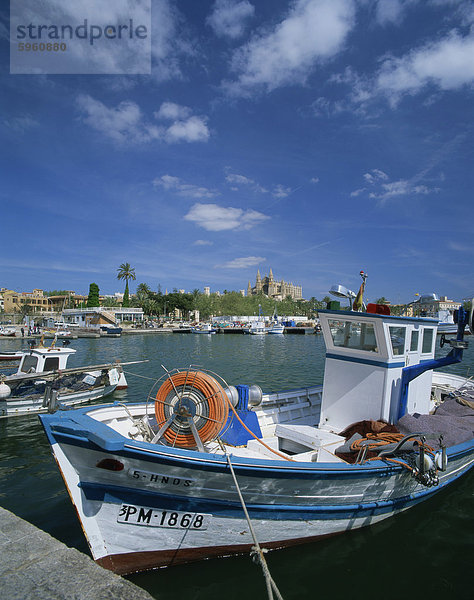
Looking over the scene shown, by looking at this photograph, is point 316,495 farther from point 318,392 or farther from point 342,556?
point 318,392

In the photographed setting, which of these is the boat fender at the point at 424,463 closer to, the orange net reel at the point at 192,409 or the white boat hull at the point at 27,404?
the orange net reel at the point at 192,409

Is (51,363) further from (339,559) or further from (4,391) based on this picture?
(339,559)

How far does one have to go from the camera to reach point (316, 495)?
18.9ft

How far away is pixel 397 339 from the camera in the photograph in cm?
794

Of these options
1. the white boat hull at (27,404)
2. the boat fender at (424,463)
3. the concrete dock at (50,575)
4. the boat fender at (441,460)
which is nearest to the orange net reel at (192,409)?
the concrete dock at (50,575)

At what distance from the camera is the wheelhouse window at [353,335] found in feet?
26.4

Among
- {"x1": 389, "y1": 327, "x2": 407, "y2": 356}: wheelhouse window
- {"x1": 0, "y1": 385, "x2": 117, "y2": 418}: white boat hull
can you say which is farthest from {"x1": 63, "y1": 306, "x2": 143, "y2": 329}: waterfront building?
{"x1": 389, "y1": 327, "x2": 407, "y2": 356}: wheelhouse window

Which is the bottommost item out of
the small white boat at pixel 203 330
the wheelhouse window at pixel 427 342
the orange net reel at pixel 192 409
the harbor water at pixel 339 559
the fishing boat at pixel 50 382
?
the small white boat at pixel 203 330

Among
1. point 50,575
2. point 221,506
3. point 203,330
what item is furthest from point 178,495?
point 203,330

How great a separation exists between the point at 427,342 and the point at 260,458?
5405mm

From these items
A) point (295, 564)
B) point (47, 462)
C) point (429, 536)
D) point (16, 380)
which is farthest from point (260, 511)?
point (16, 380)

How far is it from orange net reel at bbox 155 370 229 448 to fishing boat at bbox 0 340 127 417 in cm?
924

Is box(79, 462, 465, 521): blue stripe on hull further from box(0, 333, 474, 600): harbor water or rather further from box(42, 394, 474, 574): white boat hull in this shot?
box(0, 333, 474, 600): harbor water

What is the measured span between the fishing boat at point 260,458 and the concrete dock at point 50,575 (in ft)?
2.71
